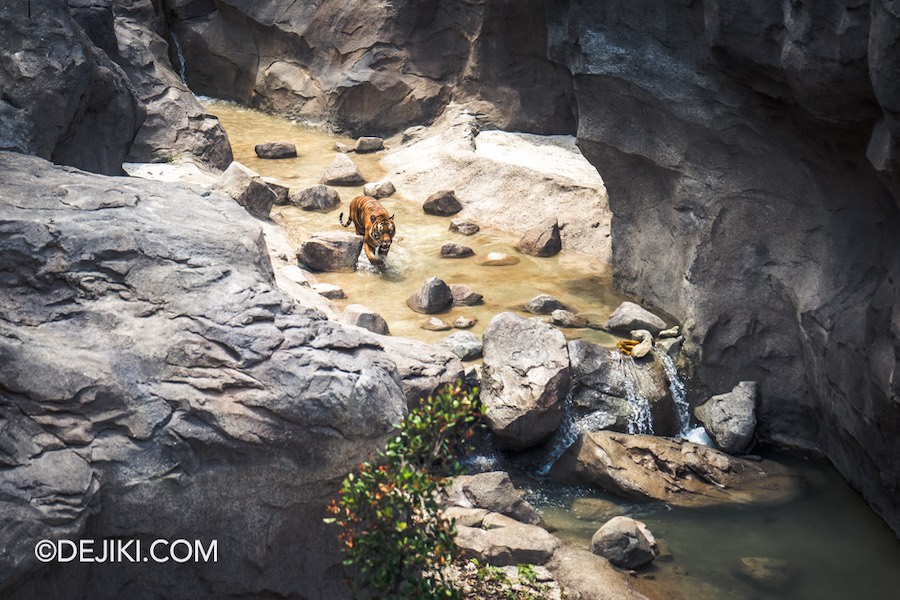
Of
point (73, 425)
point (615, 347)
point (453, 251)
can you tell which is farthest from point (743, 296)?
point (73, 425)

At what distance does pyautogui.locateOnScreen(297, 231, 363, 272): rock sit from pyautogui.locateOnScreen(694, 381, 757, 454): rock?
162 inches

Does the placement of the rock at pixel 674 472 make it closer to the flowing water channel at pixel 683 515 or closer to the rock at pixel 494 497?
the flowing water channel at pixel 683 515

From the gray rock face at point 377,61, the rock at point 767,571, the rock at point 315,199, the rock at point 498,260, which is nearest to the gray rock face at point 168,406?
the rock at point 767,571

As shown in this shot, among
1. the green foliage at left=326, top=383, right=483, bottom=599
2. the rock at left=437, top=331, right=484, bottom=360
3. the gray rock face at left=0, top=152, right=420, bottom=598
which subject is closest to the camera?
the green foliage at left=326, top=383, right=483, bottom=599

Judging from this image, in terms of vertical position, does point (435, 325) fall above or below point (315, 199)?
below

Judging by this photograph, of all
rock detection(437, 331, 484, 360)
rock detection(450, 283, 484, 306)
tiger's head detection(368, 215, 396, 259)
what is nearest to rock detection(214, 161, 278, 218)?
tiger's head detection(368, 215, 396, 259)

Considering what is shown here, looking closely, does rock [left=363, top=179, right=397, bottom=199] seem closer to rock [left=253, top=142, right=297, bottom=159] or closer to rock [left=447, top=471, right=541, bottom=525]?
rock [left=253, top=142, right=297, bottom=159]

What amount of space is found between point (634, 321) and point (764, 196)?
1.71 metres

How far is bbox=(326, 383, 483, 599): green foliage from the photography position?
4.40 m

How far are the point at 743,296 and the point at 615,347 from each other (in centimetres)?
123

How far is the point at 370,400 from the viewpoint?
17.6 ft

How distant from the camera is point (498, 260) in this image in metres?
12.0

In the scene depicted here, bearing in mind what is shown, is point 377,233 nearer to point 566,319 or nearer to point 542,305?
point 542,305

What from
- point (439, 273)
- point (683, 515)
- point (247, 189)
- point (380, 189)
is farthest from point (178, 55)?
point (683, 515)
